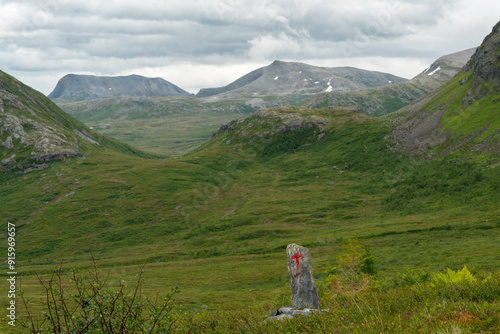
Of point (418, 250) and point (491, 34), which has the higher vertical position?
point (491, 34)

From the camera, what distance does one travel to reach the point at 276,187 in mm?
164500

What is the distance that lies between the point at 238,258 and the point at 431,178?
289 ft

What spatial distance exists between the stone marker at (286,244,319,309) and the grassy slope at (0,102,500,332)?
103 feet

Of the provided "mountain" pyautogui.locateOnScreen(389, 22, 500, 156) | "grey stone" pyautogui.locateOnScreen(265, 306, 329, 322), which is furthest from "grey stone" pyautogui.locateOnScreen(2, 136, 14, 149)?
"grey stone" pyautogui.locateOnScreen(265, 306, 329, 322)

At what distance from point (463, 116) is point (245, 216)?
11529cm

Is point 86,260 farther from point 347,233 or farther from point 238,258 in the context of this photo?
point 347,233

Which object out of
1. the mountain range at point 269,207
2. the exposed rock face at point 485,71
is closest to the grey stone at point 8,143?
the mountain range at point 269,207

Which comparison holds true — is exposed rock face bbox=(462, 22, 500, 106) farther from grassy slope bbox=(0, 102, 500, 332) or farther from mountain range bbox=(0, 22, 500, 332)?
grassy slope bbox=(0, 102, 500, 332)

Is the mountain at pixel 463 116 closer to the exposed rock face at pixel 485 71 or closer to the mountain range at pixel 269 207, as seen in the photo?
the exposed rock face at pixel 485 71

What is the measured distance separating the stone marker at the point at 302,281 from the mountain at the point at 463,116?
12986cm

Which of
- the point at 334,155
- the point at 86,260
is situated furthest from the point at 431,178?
the point at 86,260

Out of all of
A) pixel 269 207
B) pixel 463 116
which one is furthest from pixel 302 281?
pixel 463 116

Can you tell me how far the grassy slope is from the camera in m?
73.2

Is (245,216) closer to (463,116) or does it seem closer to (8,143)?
(463,116)
